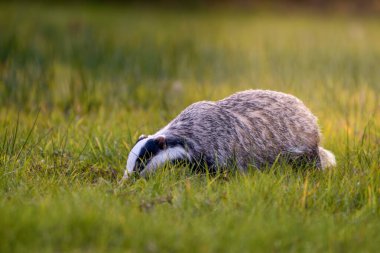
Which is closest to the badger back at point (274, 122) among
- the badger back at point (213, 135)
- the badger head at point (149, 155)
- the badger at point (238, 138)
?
the badger at point (238, 138)

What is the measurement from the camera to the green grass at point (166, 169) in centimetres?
412

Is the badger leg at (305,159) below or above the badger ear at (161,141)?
below

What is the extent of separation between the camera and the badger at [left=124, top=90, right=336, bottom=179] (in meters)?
5.38

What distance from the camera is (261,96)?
6160 mm

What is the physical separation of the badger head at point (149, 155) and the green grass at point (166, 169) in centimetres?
11

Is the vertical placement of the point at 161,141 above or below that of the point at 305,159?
above

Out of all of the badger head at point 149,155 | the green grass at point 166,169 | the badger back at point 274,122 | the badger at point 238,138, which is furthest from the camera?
the badger back at point 274,122

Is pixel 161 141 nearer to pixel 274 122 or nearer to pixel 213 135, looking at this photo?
pixel 213 135

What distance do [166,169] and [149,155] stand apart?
17 cm

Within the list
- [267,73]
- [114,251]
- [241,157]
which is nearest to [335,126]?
[241,157]

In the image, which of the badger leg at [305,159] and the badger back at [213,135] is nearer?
the badger back at [213,135]

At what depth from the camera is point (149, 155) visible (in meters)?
5.29

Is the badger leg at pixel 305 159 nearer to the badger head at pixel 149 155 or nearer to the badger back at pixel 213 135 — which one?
the badger back at pixel 213 135

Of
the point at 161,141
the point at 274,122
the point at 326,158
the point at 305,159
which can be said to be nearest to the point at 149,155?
the point at 161,141
